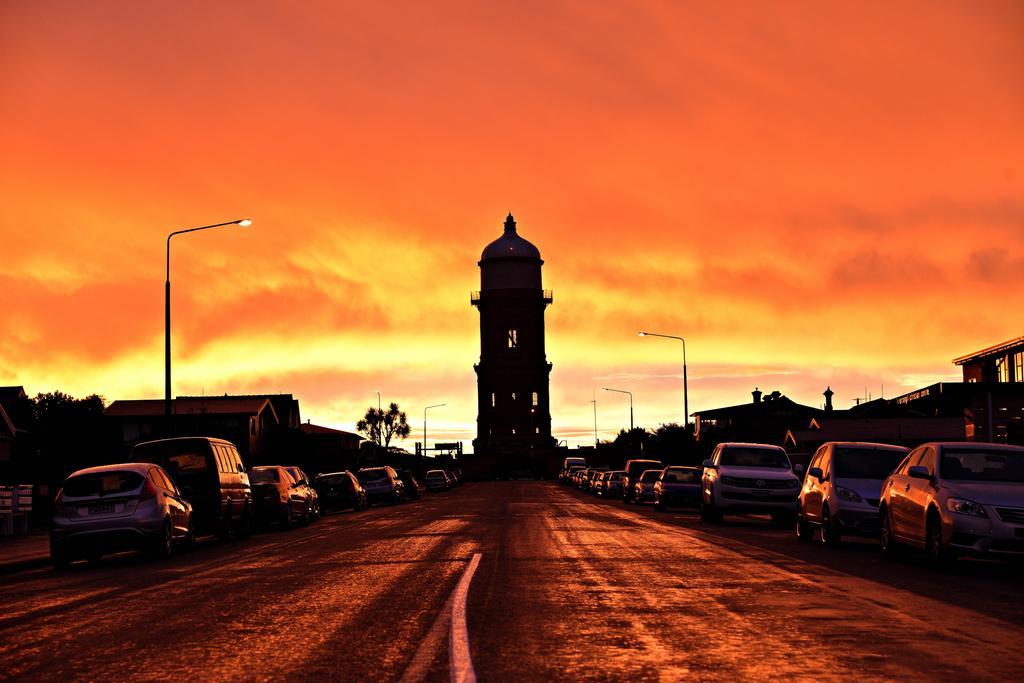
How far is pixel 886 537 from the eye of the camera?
1875 centimetres

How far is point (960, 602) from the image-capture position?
12711mm

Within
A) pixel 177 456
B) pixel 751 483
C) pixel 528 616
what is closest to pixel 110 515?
pixel 177 456

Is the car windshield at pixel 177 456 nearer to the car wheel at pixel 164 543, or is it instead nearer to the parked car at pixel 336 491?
the car wheel at pixel 164 543

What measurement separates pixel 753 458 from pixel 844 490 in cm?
849

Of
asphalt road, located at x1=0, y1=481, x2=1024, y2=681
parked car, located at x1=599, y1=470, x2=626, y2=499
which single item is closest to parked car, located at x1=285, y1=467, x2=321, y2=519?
asphalt road, located at x1=0, y1=481, x2=1024, y2=681

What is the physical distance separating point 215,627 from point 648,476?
124ft

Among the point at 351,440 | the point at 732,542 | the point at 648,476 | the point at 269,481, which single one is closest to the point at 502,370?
Answer: the point at 351,440

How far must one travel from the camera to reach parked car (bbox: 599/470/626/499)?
59219 mm

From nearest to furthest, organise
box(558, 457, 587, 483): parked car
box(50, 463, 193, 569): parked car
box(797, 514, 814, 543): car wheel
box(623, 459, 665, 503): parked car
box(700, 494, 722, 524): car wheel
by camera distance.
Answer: box(50, 463, 193, 569): parked car, box(797, 514, 814, 543): car wheel, box(700, 494, 722, 524): car wheel, box(623, 459, 665, 503): parked car, box(558, 457, 587, 483): parked car

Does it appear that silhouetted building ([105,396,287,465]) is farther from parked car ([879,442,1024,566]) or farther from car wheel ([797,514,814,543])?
parked car ([879,442,1024,566])

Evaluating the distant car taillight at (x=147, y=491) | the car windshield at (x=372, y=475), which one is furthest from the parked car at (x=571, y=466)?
the distant car taillight at (x=147, y=491)

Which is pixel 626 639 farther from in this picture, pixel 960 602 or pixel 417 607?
pixel 960 602

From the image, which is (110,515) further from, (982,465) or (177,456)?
(982,465)

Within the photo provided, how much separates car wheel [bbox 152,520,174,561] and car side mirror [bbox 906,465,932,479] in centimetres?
1170
